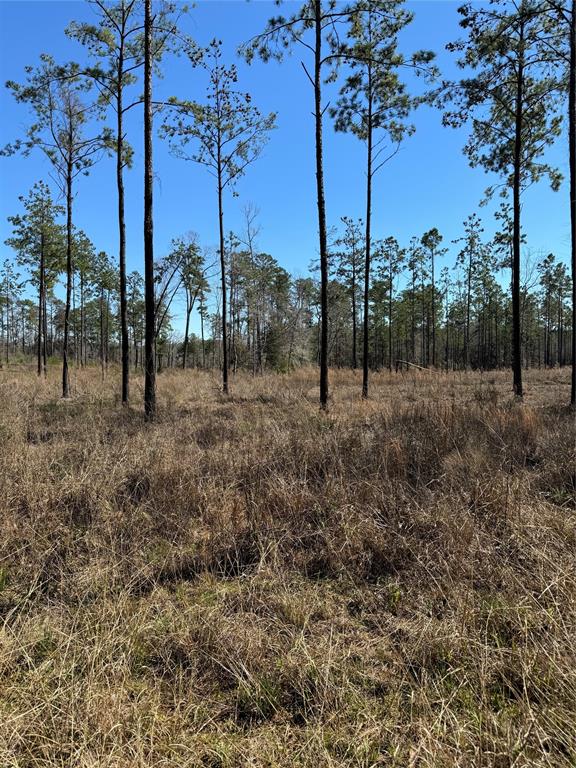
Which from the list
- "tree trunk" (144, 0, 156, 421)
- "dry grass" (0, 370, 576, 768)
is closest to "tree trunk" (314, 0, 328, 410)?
"tree trunk" (144, 0, 156, 421)

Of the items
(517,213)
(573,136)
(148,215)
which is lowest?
(148,215)

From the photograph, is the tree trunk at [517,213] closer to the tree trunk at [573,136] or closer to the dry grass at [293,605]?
the tree trunk at [573,136]

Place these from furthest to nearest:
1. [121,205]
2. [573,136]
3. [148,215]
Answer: [121,205]
[573,136]
[148,215]

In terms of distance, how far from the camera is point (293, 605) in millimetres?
2545

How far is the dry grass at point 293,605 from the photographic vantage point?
5.52ft

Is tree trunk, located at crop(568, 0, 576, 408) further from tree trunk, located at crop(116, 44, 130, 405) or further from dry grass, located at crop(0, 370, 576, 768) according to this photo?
tree trunk, located at crop(116, 44, 130, 405)

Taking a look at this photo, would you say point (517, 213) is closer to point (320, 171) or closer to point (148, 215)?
point (320, 171)

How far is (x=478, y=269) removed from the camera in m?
37.8

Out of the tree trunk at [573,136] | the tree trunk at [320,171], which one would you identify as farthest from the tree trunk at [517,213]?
the tree trunk at [320,171]

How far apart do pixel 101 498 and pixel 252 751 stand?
2800 millimetres

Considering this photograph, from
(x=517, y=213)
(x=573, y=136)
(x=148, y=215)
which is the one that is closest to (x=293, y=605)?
(x=148, y=215)

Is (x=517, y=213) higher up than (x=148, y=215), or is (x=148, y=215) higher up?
(x=517, y=213)

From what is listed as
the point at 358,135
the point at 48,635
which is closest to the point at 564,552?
the point at 48,635

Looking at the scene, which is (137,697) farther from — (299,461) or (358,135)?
(358,135)
